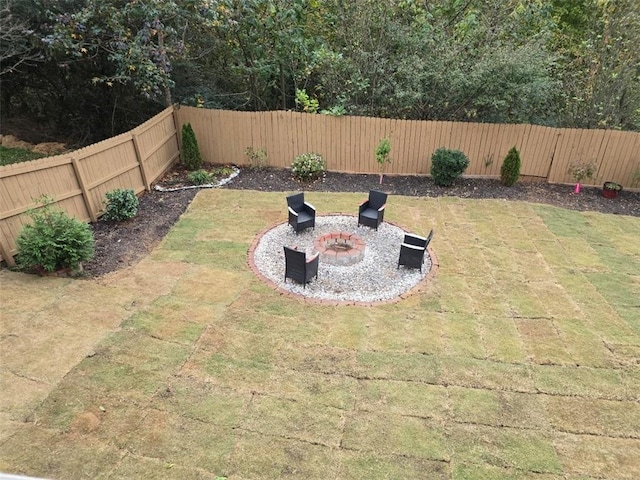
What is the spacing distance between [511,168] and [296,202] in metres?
6.06

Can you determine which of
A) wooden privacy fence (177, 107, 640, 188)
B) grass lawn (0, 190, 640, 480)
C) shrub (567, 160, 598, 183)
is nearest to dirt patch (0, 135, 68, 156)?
wooden privacy fence (177, 107, 640, 188)

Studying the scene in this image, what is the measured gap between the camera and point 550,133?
1062cm

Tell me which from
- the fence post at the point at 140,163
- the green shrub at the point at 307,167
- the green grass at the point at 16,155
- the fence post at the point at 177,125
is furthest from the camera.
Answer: the green grass at the point at 16,155

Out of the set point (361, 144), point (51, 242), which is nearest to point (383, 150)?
point (361, 144)

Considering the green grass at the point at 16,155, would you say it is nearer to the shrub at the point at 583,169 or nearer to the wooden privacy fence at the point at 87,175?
the wooden privacy fence at the point at 87,175

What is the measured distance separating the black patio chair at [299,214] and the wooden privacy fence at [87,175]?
4.00 meters

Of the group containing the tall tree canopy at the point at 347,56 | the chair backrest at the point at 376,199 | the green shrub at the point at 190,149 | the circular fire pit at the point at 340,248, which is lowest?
the circular fire pit at the point at 340,248

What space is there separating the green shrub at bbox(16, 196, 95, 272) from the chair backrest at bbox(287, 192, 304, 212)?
3708mm

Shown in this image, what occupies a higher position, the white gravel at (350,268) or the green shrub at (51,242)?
the green shrub at (51,242)

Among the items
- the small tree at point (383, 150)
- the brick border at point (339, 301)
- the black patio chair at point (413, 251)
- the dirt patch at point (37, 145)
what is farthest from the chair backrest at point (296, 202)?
the dirt patch at point (37, 145)

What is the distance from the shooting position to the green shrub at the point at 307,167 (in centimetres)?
1089

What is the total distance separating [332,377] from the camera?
495cm

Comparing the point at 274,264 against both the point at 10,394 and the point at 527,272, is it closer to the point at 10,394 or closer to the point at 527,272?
the point at 10,394

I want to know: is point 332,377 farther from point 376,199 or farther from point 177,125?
point 177,125
